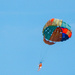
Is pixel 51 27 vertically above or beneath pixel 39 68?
above

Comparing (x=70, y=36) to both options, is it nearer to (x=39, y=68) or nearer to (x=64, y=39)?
(x=64, y=39)

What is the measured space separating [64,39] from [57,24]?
4.66 m

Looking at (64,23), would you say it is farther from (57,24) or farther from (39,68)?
(39,68)

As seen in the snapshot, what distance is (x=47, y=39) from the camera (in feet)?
488

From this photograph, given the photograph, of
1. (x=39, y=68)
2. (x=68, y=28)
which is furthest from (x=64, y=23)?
(x=39, y=68)

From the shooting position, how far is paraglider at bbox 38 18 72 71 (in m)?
146

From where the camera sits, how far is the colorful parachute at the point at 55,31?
146 m

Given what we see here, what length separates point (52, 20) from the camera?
14600 cm

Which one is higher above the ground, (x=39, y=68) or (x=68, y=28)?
(x=68, y=28)

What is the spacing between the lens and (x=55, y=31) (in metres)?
147

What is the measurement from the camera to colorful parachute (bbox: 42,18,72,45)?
145625 mm

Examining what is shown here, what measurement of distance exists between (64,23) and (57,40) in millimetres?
4528

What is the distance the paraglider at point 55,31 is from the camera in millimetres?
145625

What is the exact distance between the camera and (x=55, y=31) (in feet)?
483
